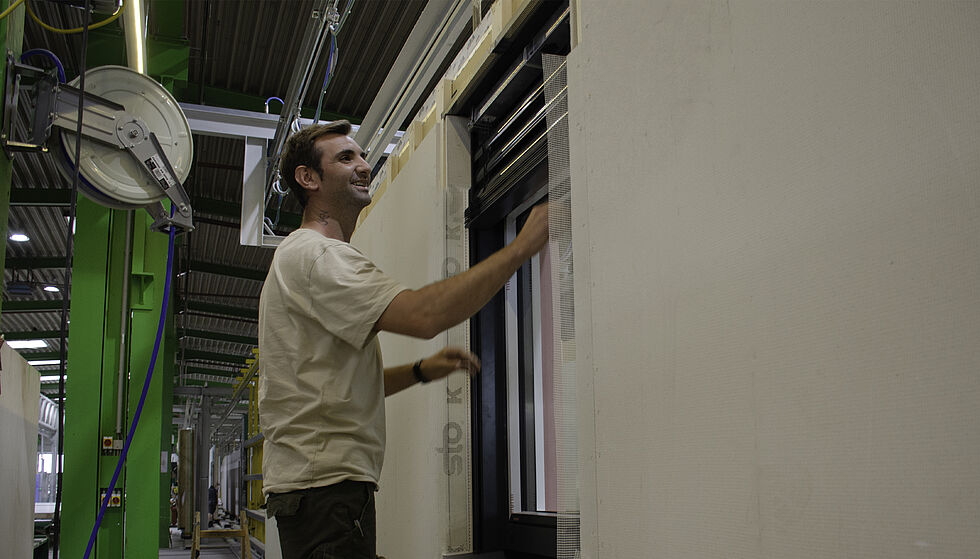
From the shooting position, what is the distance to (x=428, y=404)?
2203 mm

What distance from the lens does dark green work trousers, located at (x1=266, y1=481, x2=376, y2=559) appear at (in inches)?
57.5

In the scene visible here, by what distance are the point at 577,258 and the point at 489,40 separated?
86 centimetres

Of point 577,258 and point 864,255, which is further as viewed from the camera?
point 577,258

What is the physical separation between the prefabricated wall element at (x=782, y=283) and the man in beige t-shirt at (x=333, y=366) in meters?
0.28

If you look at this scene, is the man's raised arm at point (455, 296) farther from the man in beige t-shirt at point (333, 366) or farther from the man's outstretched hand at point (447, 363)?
the man's outstretched hand at point (447, 363)

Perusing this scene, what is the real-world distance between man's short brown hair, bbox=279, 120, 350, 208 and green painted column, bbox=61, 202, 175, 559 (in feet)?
7.67

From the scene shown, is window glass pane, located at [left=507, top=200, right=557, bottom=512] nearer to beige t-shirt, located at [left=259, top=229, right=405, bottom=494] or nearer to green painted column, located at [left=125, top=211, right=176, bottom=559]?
beige t-shirt, located at [left=259, top=229, right=405, bottom=494]

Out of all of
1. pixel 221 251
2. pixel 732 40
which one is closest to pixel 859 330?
pixel 732 40

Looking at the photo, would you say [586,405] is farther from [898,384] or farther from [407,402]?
[407,402]

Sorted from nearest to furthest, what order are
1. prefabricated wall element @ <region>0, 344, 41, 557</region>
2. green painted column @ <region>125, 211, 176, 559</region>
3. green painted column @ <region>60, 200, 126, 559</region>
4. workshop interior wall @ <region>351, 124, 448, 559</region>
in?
workshop interior wall @ <region>351, 124, 448, 559</region>, prefabricated wall element @ <region>0, 344, 41, 557</region>, green painted column @ <region>60, 200, 126, 559</region>, green painted column @ <region>125, 211, 176, 559</region>

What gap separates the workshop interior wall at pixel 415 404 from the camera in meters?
2.11

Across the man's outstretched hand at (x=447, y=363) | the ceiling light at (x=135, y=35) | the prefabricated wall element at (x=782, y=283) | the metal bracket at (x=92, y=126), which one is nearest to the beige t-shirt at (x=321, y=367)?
the man's outstretched hand at (x=447, y=363)

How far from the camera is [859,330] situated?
2.55 ft

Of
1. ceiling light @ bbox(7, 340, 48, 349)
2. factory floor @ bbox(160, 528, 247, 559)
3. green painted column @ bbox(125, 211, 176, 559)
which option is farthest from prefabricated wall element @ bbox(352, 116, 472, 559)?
ceiling light @ bbox(7, 340, 48, 349)
